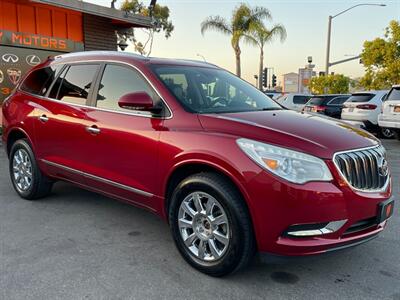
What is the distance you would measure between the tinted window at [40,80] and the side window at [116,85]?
1.04 meters

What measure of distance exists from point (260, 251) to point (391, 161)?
6577 mm

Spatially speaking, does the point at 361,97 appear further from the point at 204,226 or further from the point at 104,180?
the point at 204,226

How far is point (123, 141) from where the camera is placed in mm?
3707

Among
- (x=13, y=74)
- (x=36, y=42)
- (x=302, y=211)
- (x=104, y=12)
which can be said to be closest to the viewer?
(x=302, y=211)

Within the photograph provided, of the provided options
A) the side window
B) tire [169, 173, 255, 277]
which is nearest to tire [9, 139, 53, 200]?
the side window

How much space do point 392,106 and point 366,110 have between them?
1.66 m

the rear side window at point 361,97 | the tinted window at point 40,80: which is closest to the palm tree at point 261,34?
the rear side window at point 361,97

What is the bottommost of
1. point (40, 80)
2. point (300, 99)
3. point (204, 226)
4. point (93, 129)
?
point (204, 226)

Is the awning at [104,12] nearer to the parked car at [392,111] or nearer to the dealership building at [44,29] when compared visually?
the dealership building at [44,29]

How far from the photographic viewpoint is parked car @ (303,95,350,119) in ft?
49.0

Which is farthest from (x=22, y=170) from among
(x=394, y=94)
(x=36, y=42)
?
(x=394, y=94)

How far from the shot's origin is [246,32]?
2564 cm

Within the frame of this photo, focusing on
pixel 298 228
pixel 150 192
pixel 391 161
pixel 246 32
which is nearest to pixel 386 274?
pixel 298 228

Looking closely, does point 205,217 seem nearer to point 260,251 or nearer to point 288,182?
point 260,251
